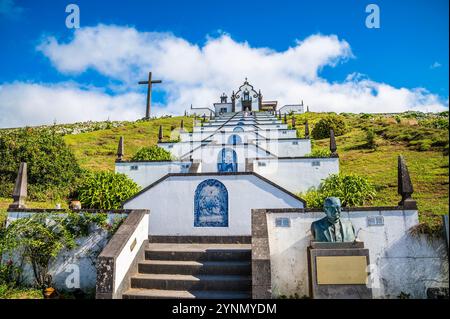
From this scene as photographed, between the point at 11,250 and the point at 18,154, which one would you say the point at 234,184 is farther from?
the point at 18,154

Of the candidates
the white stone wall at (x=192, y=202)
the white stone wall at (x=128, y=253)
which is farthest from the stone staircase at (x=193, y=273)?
the white stone wall at (x=192, y=202)

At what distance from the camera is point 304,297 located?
7953 mm

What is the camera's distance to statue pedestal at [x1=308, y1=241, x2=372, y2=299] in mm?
6750

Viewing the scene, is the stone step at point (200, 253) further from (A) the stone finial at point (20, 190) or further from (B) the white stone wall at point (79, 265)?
(A) the stone finial at point (20, 190)

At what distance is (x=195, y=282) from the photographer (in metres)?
7.63

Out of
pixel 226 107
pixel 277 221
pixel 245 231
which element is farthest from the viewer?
pixel 226 107

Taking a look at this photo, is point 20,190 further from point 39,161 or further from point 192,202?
point 39,161

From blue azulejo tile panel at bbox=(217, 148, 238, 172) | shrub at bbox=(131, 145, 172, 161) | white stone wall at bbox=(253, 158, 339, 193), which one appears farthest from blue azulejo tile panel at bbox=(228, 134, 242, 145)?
white stone wall at bbox=(253, 158, 339, 193)

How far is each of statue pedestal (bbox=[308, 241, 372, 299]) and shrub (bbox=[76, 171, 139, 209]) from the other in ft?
27.2

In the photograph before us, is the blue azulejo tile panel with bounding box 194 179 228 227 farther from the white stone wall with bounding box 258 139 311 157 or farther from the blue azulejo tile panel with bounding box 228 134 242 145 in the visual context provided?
the blue azulejo tile panel with bounding box 228 134 242 145

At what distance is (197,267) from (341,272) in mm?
3348

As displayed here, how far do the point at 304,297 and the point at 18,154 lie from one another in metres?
16.5

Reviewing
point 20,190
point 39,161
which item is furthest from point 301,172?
point 39,161
